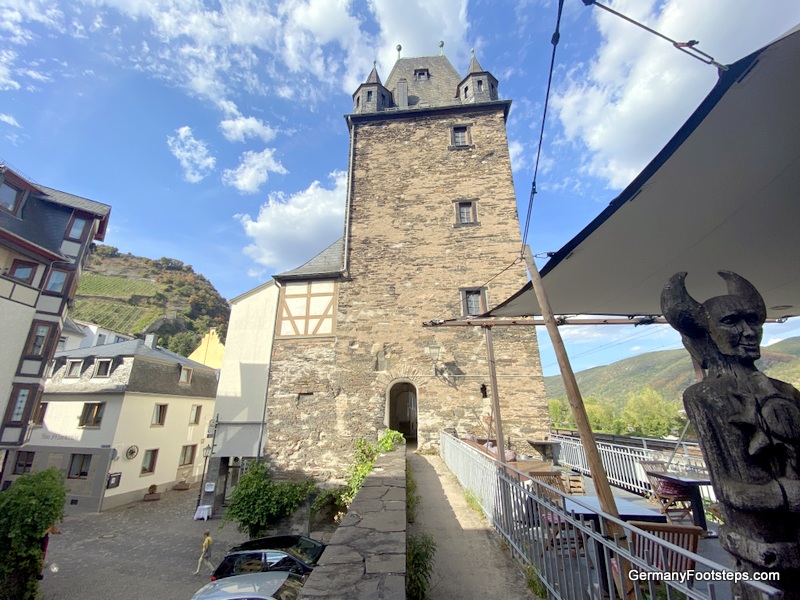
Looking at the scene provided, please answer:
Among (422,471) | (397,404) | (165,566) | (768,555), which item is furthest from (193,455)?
(768,555)

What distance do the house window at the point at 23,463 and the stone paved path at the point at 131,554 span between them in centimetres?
510

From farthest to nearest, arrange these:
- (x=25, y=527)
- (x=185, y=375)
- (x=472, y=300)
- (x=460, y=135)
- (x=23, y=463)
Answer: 1. (x=185, y=375)
2. (x=23, y=463)
3. (x=460, y=135)
4. (x=472, y=300)
5. (x=25, y=527)

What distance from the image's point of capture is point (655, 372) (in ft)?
297

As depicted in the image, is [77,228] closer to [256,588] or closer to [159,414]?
[159,414]

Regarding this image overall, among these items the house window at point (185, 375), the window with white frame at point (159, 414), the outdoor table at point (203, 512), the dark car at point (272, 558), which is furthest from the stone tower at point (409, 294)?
the house window at point (185, 375)

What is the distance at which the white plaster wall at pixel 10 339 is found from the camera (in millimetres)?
11297

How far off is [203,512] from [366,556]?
14792 millimetres

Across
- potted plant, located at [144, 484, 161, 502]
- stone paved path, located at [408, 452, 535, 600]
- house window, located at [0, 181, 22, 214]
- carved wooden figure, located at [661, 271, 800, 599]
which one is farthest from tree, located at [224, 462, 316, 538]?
house window, located at [0, 181, 22, 214]

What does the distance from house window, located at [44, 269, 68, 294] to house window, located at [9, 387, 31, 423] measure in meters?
3.54

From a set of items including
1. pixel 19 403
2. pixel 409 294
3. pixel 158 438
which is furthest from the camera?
pixel 158 438

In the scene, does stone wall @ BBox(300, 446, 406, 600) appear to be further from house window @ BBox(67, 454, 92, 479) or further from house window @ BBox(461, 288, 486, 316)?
house window @ BBox(67, 454, 92, 479)

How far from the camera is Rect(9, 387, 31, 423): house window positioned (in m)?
11.5

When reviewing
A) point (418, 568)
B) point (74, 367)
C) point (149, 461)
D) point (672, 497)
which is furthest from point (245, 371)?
point (672, 497)

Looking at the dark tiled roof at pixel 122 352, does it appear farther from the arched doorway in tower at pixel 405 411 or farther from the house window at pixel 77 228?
the arched doorway in tower at pixel 405 411
